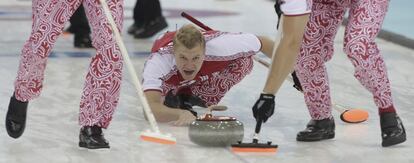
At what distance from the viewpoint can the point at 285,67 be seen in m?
4.53

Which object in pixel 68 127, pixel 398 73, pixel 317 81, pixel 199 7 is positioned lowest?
pixel 199 7

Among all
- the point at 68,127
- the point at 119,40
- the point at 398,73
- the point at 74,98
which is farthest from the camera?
the point at 398,73

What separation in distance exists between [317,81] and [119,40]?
1.01 metres

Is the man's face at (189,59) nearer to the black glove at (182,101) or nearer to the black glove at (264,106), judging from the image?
the black glove at (182,101)

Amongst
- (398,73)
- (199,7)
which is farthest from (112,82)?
(199,7)

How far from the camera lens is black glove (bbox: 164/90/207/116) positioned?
5885 mm

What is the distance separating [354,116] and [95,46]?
1.56m

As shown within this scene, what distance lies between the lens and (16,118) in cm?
502

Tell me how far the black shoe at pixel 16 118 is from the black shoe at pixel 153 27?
14.8 feet

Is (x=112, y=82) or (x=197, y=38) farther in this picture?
(x=197, y=38)

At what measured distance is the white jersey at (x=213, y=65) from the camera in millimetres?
5738

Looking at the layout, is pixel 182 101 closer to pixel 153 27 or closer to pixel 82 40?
pixel 82 40

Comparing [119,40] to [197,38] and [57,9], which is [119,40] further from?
[197,38]

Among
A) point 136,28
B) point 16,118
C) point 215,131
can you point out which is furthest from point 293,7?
point 136,28
